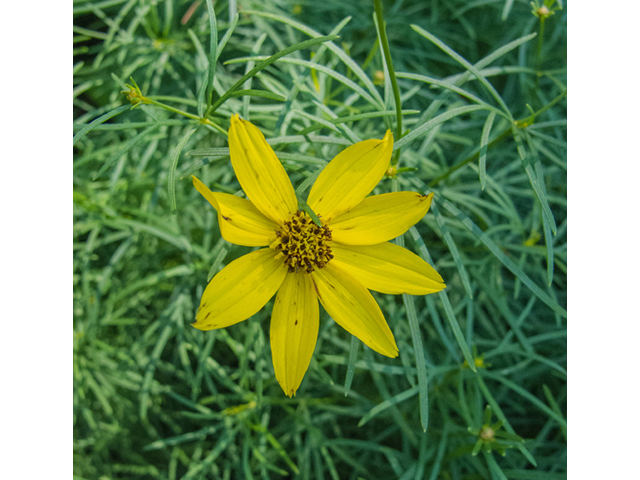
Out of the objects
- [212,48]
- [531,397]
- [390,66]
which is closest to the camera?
[390,66]

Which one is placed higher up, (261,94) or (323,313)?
(261,94)

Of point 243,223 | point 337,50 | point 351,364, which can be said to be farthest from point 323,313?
point 337,50

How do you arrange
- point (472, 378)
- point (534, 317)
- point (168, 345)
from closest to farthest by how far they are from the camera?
1. point (472, 378)
2. point (534, 317)
3. point (168, 345)

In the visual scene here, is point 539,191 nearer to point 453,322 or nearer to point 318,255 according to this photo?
point 453,322

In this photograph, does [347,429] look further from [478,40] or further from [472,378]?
[478,40]

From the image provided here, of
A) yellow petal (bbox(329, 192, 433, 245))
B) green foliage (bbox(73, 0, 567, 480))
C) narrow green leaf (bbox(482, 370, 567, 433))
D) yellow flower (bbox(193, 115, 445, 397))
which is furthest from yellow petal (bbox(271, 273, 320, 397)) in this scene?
narrow green leaf (bbox(482, 370, 567, 433))

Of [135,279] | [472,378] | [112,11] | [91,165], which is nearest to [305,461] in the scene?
[472,378]

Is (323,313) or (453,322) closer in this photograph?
(453,322)
